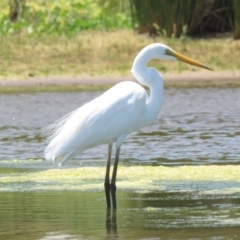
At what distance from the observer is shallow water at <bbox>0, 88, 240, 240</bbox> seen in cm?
642

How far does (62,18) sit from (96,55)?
11.1 feet

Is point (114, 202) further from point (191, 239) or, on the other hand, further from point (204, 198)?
point (191, 239)

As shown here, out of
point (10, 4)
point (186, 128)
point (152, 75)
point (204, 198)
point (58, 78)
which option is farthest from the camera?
point (10, 4)

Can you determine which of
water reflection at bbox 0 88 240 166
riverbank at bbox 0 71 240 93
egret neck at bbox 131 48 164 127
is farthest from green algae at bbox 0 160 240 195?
riverbank at bbox 0 71 240 93

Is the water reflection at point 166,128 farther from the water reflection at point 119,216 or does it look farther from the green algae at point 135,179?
the water reflection at point 119,216

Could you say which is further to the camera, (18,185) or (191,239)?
(18,185)

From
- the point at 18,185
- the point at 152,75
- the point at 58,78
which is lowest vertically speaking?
the point at 58,78

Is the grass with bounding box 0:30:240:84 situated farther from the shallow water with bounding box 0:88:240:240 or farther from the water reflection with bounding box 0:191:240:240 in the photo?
the water reflection with bounding box 0:191:240:240

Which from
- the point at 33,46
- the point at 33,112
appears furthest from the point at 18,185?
the point at 33,46

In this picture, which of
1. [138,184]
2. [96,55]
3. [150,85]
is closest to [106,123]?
[150,85]

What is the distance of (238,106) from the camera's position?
14656 millimetres

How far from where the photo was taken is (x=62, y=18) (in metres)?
21.8

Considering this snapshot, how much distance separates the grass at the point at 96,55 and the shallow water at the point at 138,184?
386 centimetres

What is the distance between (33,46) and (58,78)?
5.73 ft
